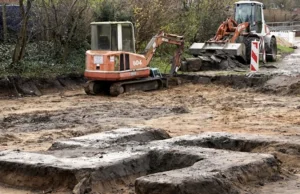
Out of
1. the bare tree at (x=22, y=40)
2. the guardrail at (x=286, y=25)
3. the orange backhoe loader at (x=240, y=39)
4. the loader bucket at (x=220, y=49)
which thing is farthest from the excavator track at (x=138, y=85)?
the guardrail at (x=286, y=25)

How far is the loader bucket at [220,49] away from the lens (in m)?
22.8

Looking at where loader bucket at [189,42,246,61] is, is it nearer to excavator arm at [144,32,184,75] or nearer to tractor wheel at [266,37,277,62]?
tractor wheel at [266,37,277,62]

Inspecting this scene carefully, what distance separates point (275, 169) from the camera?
275 inches

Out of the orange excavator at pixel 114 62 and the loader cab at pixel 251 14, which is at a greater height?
the loader cab at pixel 251 14

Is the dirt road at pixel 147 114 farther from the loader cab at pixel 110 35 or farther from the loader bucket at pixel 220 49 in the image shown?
the loader bucket at pixel 220 49

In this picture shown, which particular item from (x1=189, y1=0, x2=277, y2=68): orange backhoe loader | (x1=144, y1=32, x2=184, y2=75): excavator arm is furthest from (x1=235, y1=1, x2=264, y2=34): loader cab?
(x1=144, y1=32, x2=184, y2=75): excavator arm

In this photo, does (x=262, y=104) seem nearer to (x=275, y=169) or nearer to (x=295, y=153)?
(x=295, y=153)

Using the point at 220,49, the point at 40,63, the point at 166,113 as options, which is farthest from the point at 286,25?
the point at 166,113

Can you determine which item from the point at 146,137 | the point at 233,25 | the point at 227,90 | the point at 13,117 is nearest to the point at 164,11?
the point at 233,25

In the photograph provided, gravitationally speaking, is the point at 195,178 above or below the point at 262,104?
above

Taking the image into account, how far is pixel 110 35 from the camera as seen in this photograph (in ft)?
56.7

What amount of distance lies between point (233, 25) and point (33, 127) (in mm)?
15203

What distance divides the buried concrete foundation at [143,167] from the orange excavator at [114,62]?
28.8ft

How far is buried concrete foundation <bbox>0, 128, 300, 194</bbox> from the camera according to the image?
6027 millimetres
